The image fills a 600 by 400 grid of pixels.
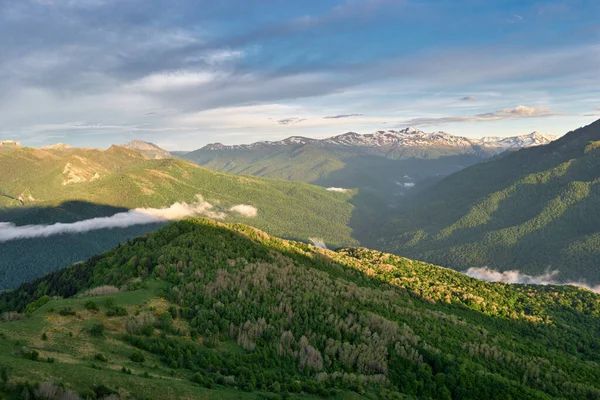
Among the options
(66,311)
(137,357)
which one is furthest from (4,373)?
(66,311)

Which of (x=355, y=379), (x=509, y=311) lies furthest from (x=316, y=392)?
(x=509, y=311)

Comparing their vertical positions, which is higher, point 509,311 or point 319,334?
point 319,334

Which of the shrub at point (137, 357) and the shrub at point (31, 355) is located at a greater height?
the shrub at point (31, 355)

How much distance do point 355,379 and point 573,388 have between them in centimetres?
7400

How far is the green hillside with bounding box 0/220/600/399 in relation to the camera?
198 ft

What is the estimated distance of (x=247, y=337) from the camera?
94062 mm

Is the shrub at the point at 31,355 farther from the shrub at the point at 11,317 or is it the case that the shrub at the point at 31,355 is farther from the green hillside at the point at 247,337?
the shrub at the point at 11,317

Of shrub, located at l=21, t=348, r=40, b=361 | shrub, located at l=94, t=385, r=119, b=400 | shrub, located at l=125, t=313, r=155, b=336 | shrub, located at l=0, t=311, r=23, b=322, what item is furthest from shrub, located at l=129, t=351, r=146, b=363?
shrub, located at l=0, t=311, r=23, b=322

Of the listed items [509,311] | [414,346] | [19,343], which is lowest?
[509,311]

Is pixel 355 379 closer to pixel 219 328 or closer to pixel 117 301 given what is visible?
pixel 219 328

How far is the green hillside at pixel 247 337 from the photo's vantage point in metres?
60.2

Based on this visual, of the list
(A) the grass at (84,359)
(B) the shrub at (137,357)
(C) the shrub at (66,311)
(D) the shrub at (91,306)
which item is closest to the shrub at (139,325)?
(A) the grass at (84,359)

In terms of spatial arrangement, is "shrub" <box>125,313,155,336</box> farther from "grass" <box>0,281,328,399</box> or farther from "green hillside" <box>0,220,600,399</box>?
"grass" <box>0,281,328,399</box>

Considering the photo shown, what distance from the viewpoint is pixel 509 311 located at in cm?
19275
